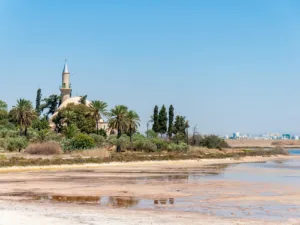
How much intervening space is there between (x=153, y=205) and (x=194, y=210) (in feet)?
6.83

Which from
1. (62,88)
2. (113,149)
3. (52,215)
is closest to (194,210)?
(52,215)

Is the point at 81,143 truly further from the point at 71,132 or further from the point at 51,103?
the point at 51,103

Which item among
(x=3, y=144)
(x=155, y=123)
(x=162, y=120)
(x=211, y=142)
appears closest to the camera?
(x=3, y=144)

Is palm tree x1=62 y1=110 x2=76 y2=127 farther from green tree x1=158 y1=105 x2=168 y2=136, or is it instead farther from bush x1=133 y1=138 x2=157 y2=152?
green tree x1=158 y1=105 x2=168 y2=136

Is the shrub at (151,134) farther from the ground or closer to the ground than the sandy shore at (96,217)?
farther from the ground

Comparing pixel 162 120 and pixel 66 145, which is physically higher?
pixel 162 120

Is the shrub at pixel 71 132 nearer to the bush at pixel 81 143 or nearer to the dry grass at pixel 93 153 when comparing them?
the bush at pixel 81 143

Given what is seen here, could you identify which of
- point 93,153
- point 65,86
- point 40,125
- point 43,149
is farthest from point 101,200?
point 65,86

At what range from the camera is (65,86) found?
354 ft

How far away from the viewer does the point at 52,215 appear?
16.1 meters

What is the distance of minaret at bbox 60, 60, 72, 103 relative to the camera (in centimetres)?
10681

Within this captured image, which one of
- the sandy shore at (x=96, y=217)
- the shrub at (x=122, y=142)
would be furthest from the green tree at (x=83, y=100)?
the sandy shore at (x=96, y=217)

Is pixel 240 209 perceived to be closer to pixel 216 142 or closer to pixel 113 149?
pixel 113 149

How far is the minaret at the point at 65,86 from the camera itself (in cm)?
10681
